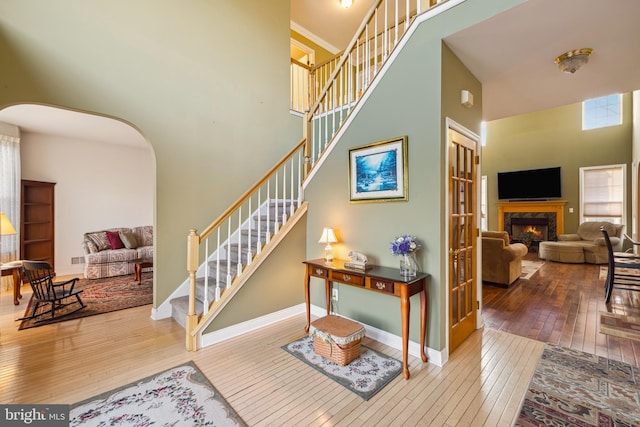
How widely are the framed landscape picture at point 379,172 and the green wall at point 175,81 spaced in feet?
6.44

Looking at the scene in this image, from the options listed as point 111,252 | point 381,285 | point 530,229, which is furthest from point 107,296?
point 530,229

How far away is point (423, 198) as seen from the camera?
2594mm

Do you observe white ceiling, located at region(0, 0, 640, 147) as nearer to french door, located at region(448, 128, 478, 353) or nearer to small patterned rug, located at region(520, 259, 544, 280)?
french door, located at region(448, 128, 478, 353)

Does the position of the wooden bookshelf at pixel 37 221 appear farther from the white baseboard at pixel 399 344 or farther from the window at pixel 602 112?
the window at pixel 602 112

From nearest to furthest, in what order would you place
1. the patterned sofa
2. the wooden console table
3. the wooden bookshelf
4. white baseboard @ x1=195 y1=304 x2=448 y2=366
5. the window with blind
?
the wooden console table
white baseboard @ x1=195 y1=304 x2=448 y2=366
the wooden bookshelf
the patterned sofa
the window with blind

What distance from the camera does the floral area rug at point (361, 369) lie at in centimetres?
218

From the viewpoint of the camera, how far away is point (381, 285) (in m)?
2.46

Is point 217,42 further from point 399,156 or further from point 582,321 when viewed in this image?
point 582,321

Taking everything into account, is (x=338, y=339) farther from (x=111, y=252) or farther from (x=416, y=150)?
(x=111, y=252)

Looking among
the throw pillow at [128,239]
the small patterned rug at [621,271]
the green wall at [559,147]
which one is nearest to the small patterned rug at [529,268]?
the small patterned rug at [621,271]

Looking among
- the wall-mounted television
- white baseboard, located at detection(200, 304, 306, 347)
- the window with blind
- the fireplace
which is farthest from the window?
white baseboard, located at detection(200, 304, 306, 347)

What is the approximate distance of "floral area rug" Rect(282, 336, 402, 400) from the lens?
7.14 feet

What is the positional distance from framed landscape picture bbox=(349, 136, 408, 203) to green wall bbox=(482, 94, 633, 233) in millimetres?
8592

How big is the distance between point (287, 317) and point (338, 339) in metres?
1.35
